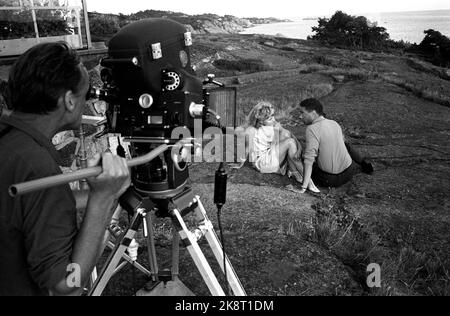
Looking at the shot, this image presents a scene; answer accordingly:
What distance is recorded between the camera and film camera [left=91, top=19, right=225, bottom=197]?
7.13 ft

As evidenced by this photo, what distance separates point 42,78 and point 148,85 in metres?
0.61

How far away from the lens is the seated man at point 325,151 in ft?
20.1

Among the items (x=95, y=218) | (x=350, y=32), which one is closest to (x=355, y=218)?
(x=95, y=218)

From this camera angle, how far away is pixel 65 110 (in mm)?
1861

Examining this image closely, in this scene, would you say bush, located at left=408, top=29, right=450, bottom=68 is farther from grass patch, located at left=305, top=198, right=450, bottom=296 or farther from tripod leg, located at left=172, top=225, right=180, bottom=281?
tripod leg, located at left=172, top=225, right=180, bottom=281

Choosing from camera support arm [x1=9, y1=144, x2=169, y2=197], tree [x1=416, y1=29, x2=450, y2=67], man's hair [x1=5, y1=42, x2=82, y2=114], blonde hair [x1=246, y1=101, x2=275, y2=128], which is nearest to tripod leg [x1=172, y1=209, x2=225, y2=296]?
camera support arm [x1=9, y1=144, x2=169, y2=197]

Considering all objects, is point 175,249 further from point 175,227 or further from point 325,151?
point 325,151

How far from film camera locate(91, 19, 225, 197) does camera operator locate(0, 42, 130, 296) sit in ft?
1.22

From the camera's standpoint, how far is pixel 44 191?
157cm

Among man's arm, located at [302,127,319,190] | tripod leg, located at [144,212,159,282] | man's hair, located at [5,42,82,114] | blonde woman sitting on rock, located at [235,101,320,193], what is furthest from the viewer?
blonde woman sitting on rock, located at [235,101,320,193]

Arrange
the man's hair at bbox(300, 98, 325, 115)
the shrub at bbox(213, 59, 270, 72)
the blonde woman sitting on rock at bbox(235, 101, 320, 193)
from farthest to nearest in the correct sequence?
the shrub at bbox(213, 59, 270, 72)
the blonde woman sitting on rock at bbox(235, 101, 320, 193)
the man's hair at bbox(300, 98, 325, 115)

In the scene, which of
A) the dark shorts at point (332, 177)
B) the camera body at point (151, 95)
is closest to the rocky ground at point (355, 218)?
the dark shorts at point (332, 177)

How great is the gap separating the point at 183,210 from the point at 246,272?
1.30 metres

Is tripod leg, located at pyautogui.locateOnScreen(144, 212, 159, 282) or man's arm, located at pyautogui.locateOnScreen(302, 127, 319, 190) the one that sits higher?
tripod leg, located at pyautogui.locateOnScreen(144, 212, 159, 282)
